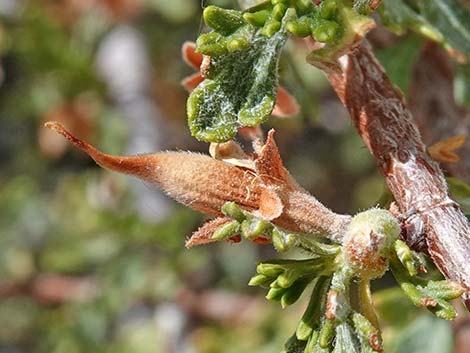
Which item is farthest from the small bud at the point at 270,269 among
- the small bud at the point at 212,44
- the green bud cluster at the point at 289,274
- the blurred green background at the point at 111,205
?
the blurred green background at the point at 111,205

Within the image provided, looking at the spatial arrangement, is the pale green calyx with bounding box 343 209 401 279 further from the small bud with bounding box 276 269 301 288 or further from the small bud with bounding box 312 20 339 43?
the small bud with bounding box 312 20 339 43

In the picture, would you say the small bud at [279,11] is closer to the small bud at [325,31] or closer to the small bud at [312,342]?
the small bud at [325,31]

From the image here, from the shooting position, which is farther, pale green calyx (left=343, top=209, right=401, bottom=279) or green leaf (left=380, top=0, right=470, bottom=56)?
green leaf (left=380, top=0, right=470, bottom=56)

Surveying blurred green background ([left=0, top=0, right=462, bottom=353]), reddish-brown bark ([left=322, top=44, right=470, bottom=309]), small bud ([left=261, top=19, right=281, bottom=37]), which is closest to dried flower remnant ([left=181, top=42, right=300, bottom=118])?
reddish-brown bark ([left=322, top=44, right=470, bottom=309])

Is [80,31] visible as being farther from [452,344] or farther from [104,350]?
[452,344]

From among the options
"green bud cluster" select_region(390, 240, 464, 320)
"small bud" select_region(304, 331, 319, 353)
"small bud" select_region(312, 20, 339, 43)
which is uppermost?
"small bud" select_region(312, 20, 339, 43)

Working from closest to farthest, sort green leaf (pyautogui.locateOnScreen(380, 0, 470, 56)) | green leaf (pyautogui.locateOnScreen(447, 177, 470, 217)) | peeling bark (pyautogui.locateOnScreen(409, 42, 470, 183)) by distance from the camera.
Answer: green leaf (pyautogui.locateOnScreen(447, 177, 470, 217)), green leaf (pyautogui.locateOnScreen(380, 0, 470, 56)), peeling bark (pyautogui.locateOnScreen(409, 42, 470, 183))
